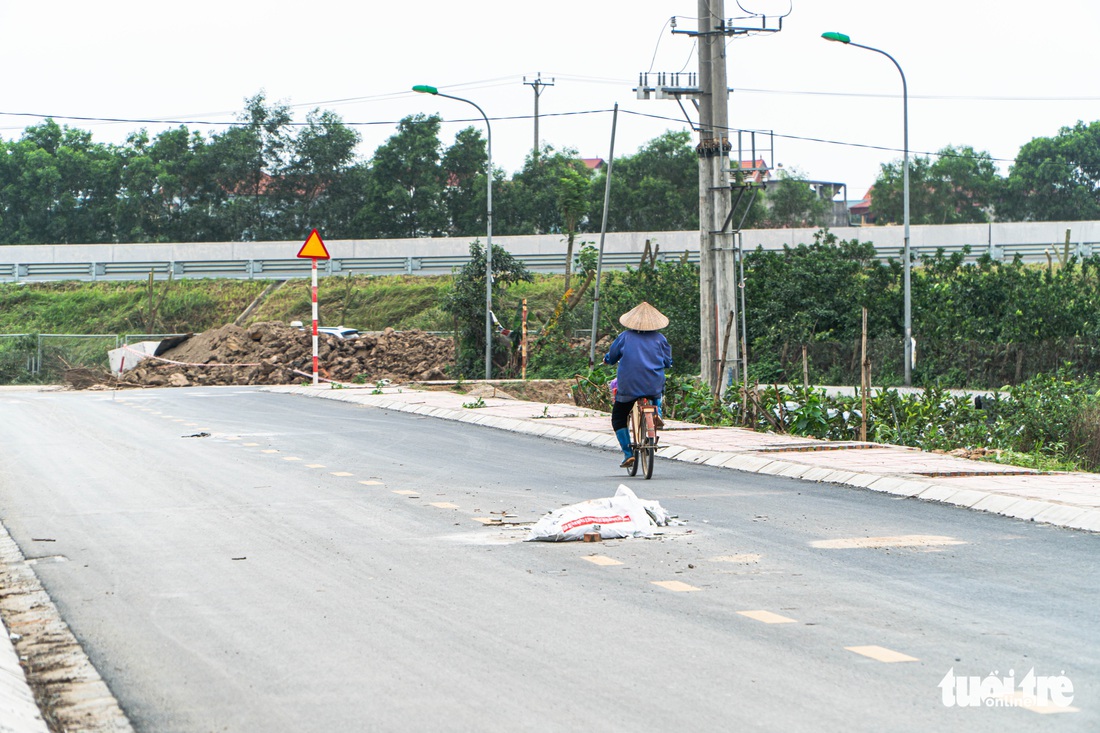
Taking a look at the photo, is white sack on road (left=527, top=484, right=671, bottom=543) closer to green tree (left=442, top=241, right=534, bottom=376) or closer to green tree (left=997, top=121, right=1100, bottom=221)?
green tree (left=442, top=241, right=534, bottom=376)

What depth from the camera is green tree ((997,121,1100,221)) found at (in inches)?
2842

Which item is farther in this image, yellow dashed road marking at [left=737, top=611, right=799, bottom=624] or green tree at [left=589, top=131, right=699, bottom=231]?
green tree at [left=589, top=131, right=699, bottom=231]

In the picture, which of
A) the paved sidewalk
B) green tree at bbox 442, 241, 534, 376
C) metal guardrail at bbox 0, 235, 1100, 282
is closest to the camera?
the paved sidewalk

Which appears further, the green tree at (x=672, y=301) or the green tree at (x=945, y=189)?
the green tree at (x=945, y=189)

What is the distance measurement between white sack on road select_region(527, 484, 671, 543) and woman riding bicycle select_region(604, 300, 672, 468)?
4120 mm

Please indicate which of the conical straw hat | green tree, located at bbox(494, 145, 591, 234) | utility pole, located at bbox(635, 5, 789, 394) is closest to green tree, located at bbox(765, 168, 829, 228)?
green tree, located at bbox(494, 145, 591, 234)

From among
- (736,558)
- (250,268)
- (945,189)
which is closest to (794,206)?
(945,189)

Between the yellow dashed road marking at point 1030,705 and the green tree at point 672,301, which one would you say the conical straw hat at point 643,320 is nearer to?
the yellow dashed road marking at point 1030,705

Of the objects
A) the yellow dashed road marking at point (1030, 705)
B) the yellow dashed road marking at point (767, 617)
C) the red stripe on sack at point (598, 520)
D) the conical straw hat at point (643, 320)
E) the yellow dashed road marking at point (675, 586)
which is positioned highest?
the conical straw hat at point (643, 320)

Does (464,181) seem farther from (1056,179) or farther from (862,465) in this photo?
(862,465)

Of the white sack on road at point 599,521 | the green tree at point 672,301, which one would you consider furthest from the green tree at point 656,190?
the white sack on road at point 599,521

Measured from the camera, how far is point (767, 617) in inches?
278

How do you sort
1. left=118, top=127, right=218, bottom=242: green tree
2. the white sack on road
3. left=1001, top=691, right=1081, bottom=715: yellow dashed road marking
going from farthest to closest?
1. left=118, top=127, right=218, bottom=242: green tree
2. the white sack on road
3. left=1001, top=691, right=1081, bottom=715: yellow dashed road marking

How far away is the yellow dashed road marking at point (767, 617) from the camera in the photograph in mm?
6938
